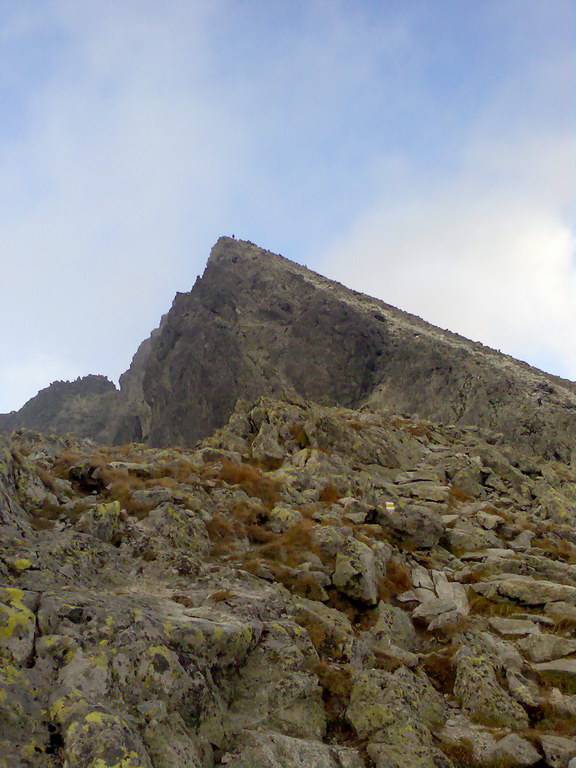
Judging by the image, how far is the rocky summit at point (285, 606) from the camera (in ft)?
18.8

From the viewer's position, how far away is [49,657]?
5.73m

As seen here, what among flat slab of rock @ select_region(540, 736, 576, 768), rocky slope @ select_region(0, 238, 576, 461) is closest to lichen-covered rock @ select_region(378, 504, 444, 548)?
flat slab of rock @ select_region(540, 736, 576, 768)

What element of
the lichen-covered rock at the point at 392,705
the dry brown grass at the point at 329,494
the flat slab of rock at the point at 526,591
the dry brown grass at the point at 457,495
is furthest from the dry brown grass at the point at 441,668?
the dry brown grass at the point at 457,495

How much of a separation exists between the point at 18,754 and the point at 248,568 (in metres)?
6.39

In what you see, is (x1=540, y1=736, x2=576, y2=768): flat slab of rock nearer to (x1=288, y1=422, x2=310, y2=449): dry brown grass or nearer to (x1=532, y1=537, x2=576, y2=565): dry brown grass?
(x1=532, y1=537, x2=576, y2=565): dry brown grass

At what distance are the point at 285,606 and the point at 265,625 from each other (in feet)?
3.46

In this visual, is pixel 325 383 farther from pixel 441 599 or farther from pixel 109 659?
pixel 109 659

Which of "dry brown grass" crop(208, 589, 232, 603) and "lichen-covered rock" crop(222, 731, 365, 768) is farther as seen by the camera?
"dry brown grass" crop(208, 589, 232, 603)

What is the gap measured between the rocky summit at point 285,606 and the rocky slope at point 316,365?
25057 mm

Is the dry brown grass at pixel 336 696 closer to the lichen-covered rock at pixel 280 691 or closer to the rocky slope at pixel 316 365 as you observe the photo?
the lichen-covered rock at pixel 280 691

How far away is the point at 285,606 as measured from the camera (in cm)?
926

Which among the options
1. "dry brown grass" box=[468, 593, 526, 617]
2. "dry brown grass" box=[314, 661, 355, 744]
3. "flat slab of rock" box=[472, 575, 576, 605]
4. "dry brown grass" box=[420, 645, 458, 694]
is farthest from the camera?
"flat slab of rock" box=[472, 575, 576, 605]

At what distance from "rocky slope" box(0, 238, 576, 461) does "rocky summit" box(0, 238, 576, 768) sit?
82.2 ft

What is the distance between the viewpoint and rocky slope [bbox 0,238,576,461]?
162ft
